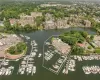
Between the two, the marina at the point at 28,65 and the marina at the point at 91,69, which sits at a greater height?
the marina at the point at 28,65

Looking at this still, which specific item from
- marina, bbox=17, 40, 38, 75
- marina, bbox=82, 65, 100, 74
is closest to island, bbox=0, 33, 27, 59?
marina, bbox=17, 40, 38, 75

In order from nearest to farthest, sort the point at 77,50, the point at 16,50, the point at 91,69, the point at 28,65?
the point at 91,69, the point at 28,65, the point at 16,50, the point at 77,50

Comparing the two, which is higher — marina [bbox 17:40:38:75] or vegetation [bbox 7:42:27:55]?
vegetation [bbox 7:42:27:55]

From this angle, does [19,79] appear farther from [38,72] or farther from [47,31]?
[47,31]

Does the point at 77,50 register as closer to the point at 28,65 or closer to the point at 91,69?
the point at 91,69

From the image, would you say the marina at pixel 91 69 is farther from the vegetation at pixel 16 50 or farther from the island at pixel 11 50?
the vegetation at pixel 16 50

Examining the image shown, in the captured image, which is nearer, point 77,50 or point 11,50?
point 11,50

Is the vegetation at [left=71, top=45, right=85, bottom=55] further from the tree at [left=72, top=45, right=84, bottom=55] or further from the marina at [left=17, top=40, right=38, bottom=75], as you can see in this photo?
the marina at [left=17, top=40, right=38, bottom=75]

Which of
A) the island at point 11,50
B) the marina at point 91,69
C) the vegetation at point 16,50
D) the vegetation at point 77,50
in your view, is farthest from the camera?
the vegetation at point 77,50

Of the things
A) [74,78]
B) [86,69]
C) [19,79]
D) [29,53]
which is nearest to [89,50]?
[86,69]

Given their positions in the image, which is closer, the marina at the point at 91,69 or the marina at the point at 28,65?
the marina at the point at 28,65

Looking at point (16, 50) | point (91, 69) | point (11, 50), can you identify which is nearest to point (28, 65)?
point (16, 50)

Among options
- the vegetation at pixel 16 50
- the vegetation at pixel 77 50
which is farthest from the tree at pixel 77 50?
the vegetation at pixel 16 50
